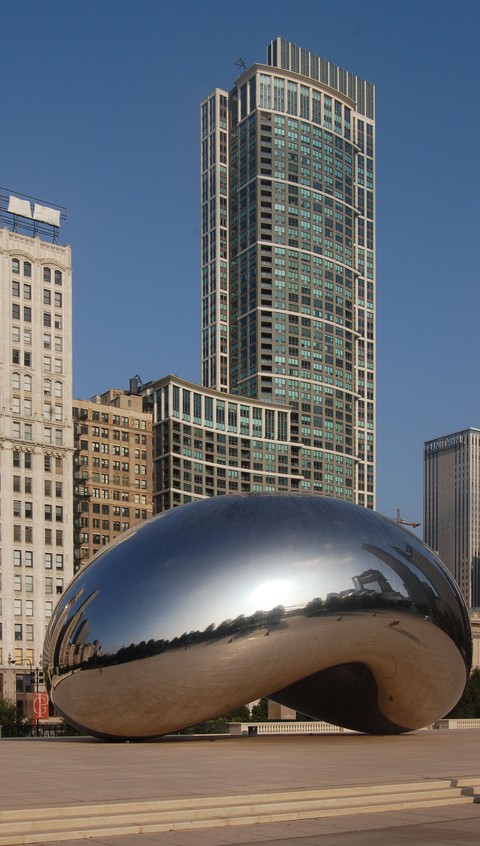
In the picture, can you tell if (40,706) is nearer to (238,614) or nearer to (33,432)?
(238,614)

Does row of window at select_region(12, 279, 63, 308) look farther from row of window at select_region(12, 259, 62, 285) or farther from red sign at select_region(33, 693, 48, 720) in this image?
red sign at select_region(33, 693, 48, 720)

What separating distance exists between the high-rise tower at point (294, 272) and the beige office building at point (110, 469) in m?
39.9

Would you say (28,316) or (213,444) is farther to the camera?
(213,444)

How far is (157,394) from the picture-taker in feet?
528

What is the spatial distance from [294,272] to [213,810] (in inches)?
6840

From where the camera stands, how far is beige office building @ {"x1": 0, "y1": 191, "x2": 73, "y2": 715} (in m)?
108

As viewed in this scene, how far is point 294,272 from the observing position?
18512 centimetres

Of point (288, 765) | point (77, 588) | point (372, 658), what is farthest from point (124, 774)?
point (372, 658)

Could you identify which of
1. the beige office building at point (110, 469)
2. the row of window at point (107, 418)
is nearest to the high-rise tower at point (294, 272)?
the row of window at point (107, 418)

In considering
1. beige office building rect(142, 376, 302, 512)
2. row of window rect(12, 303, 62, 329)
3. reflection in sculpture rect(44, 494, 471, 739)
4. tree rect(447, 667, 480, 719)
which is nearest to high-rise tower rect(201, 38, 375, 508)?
beige office building rect(142, 376, 302, 512)

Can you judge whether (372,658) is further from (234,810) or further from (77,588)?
(234,810)

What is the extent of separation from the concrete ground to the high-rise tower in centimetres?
15264

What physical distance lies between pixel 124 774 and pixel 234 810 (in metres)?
3.94

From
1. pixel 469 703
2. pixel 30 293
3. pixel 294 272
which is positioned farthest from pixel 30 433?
pixel 294 272
